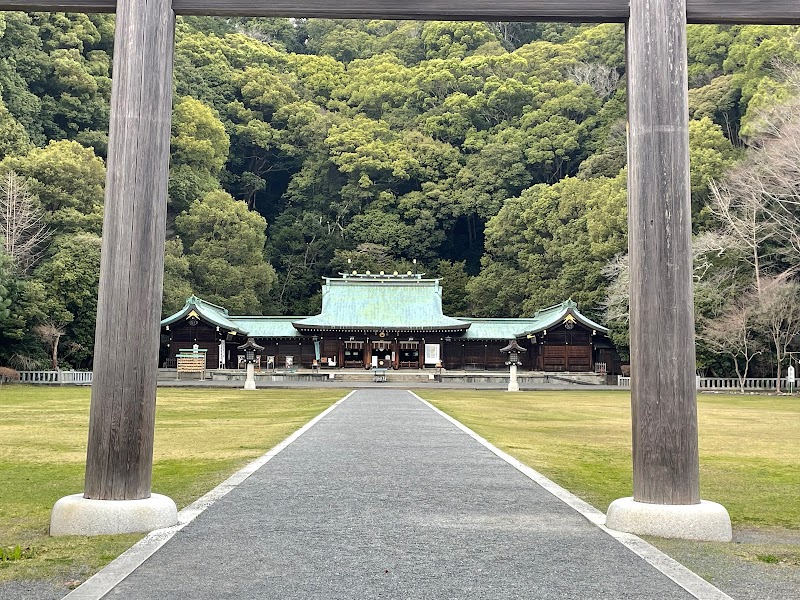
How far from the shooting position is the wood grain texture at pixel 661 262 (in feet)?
16.8

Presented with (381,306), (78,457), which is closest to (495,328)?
(381,306)

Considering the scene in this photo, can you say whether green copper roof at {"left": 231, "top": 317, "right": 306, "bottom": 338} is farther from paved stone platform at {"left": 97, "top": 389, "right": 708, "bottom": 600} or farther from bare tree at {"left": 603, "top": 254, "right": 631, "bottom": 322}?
paved stone platform at {"left": 97, "top": 389, "right": 708, "bottom": 600}

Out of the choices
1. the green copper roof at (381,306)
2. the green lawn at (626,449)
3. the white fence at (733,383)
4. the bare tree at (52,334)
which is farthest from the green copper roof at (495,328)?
the bare tree at (52,334)

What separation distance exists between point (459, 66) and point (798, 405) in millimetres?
47499

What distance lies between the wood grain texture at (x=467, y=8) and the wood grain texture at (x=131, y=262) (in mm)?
425

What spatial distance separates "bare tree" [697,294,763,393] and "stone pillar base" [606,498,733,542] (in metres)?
29.1

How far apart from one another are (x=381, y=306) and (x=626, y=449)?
32465 mm

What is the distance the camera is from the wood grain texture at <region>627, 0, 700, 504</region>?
5109 millimetres

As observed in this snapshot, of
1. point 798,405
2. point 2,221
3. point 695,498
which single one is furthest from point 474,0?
point 2,221

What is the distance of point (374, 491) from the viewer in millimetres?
6656

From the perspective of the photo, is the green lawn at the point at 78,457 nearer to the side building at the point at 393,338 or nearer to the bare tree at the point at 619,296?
the side building at the point at 393,338

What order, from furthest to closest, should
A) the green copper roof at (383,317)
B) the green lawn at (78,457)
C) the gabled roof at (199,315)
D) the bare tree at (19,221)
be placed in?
the green copper roof at (383,317)
the gabled roof at (199,315)
the bare tree at (19,221)
the green lawn at (78,457)

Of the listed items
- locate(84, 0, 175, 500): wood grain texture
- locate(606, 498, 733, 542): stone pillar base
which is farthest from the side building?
locate(84, 0, 175, 500): wood grain texture

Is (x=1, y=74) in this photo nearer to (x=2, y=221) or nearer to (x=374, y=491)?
(x=2, y=221)
